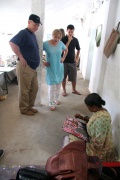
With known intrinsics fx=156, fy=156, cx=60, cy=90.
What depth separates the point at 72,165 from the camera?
0.97 m

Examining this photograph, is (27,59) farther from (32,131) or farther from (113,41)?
(113,41)

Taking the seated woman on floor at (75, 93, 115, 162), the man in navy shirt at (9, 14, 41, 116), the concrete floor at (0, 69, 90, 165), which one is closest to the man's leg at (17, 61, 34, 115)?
the man in navy shirt at (9, 14, 41, 116)

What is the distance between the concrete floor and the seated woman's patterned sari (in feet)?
A: 1.57

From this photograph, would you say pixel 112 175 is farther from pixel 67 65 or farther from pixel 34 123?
pixel 67 65

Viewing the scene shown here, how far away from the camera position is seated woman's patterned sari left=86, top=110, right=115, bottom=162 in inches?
54.2

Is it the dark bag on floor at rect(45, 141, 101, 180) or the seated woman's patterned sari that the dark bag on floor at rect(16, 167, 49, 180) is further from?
the seated woman's patterned sari

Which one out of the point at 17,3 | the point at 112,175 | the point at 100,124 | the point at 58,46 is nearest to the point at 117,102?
the point at 100,124

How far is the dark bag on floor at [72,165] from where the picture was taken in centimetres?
94

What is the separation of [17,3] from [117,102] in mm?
2320

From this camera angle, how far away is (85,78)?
488 centimetres

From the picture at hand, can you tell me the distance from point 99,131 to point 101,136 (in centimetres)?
5

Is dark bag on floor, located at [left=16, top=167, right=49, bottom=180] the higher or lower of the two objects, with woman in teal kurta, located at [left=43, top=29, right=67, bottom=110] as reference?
lower

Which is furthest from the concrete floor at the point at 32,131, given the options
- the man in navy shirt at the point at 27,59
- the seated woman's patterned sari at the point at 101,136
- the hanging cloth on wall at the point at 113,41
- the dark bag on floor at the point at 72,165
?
the hanging cloth on wall at the point at 113,41

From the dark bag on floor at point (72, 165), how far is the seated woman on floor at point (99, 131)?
350 millimetres
